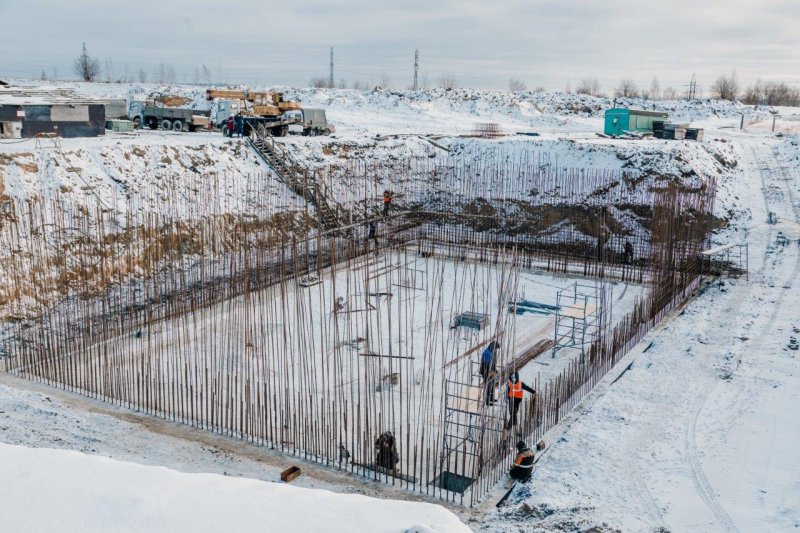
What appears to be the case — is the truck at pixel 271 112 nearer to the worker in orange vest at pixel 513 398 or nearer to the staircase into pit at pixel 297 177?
the staircase into pit at pixel 297 177

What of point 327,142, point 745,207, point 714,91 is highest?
point 714,91

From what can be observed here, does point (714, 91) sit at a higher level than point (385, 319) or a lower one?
higher

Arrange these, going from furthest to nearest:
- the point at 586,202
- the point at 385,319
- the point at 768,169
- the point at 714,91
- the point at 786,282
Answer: the point at 714,91, the point at 768,169, the point at 586,202, the point at 786,282, the point at 385,319

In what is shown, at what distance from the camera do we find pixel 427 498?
Answer: 27.7 ft

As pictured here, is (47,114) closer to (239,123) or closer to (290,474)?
(239,123)

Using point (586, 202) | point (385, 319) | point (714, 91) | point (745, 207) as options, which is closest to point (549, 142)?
point (586, 202)

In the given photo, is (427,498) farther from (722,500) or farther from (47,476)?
(47,476)

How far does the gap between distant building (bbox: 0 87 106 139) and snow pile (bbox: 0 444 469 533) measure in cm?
2017

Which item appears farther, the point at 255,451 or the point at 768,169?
the point at 768,169

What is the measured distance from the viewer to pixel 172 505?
429 centimetres

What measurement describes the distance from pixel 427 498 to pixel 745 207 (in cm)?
2062

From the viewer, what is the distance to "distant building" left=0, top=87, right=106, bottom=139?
21797mm

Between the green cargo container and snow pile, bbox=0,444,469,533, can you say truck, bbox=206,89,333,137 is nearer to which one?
the green cargo container

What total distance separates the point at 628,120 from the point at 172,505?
111 feet
